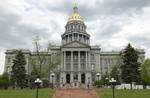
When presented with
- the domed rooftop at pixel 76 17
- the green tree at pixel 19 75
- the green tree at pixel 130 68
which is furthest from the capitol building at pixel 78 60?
the green tree at pixel 130 68

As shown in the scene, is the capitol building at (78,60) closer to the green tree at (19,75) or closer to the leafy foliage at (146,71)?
the leafy foliage at (146,71)

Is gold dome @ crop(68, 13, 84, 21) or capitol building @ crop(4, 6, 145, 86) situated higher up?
gold dome @ crop(68, 13, 84, 21)

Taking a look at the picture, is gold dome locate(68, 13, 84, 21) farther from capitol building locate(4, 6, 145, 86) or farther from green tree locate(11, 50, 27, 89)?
green tree locate(11, 50, 27, 89)

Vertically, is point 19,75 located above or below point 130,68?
below

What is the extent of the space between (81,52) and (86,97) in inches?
2627

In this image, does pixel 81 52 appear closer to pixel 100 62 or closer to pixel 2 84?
pixel 100 62

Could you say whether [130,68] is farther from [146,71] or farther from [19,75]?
[19,75]

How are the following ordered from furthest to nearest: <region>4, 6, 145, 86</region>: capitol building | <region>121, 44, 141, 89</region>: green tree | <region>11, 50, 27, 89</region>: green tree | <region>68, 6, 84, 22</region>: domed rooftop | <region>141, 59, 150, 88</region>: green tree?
<region>68, 6, 84, 22</region>: domed rooftop → <region>4, 6, 145, 86</region>: capitol building → <region>141, 59, 150, 88</region>: green tree → <region>11, 50, 27, 89</region>: green tree → <region>121, 44, 141, 89</region>: green tree

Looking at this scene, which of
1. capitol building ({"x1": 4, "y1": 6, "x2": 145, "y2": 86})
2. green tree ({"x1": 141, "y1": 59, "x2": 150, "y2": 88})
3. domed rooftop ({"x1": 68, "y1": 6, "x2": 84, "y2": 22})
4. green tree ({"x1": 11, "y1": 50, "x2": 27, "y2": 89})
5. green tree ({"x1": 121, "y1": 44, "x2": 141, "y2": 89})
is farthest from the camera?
domed rooftop ({"x1": 68, "y1": 6, "x2": 84, "y2": 22})

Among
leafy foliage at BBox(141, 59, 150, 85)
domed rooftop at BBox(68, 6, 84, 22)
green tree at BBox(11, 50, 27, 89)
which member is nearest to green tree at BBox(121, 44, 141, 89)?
leafy foliage at BBox(141, 59, 150, 85)

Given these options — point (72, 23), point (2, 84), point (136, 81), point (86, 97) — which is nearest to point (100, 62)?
point (72, 23)

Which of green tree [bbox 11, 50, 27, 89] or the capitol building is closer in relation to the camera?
green tree [bbox 11, 50, 27, 89]

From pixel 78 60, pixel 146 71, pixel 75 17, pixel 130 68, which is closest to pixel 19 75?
pixel 130 68

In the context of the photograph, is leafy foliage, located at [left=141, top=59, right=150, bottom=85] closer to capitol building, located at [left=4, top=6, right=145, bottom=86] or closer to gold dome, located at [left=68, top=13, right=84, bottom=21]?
capitol building, located at [left=4, top=6, right=145, bottom=86]
